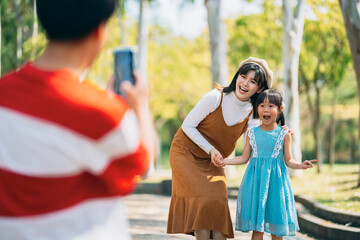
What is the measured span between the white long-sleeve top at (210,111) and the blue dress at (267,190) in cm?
23

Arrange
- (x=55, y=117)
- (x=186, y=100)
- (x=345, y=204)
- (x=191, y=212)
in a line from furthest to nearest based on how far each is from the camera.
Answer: (x=186, y=100) < (x=345, y=204) < (x=191, y=212) < (x=55, y=117)

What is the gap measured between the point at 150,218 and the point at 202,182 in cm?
463

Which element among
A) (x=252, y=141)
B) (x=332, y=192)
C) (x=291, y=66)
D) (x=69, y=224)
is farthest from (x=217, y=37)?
(x=69, y=224)

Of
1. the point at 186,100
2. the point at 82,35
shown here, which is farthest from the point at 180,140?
the point at 186,100

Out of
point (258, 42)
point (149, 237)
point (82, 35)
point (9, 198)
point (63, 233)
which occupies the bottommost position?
point (149, 237)

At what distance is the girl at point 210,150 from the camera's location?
522cm

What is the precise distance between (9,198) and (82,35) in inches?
21.9

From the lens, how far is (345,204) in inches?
336

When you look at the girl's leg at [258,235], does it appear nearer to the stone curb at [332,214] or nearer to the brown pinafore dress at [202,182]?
the brown pinafore dress at [202,182]

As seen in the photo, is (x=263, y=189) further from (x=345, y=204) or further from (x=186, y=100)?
(x=186, y=100)

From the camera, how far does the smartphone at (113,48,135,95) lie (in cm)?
204

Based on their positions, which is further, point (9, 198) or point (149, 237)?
point (149, 237)

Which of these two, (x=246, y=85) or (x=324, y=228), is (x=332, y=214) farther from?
(x=246, y=85)

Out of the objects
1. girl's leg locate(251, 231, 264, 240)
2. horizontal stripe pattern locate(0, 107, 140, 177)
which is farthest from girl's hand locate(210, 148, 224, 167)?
horizontal stripe pattern locate(0, 107, 140, 177)
